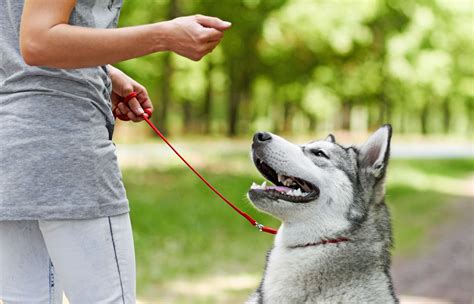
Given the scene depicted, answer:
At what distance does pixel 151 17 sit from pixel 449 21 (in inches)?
780

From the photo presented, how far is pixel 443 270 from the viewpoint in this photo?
36.4 ft

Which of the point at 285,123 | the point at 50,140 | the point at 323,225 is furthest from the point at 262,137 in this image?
the point at 285,123

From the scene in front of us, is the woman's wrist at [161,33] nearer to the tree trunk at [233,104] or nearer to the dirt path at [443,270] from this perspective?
the dirt path at [443,270]

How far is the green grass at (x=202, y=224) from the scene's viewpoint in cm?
1051

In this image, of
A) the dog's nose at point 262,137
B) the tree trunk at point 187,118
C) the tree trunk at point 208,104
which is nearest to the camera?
the dog's nose at point 262,137

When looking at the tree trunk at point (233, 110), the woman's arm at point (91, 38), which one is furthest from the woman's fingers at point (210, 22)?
the tree trunk at point (233, 110)

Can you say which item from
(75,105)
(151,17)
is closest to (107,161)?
(75,105)

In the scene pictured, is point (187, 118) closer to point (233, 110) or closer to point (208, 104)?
point (208, 104)

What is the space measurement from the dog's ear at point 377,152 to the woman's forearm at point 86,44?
180 cm

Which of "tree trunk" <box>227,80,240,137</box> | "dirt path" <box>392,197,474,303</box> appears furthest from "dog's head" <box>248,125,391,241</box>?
"tree trunk" <box>227,80,240,137</box>

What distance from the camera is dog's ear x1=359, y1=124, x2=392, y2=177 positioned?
4.13 m

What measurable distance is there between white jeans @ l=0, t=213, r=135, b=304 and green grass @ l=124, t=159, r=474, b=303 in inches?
152

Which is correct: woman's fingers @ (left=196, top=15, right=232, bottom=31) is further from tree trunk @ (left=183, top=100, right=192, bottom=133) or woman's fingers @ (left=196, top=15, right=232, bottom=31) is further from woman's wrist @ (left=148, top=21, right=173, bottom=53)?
tree trunk @ (left=183, top=100, right=192, bottom=133)

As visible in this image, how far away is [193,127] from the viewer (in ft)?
137
